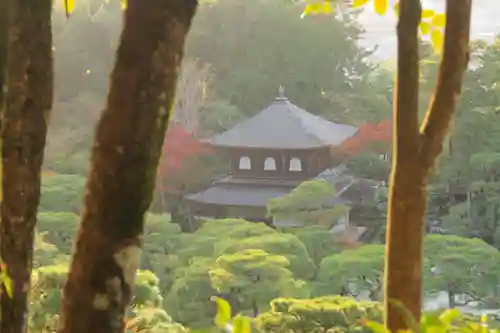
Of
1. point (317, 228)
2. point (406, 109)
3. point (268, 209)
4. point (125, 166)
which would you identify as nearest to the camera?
point (125, 166)

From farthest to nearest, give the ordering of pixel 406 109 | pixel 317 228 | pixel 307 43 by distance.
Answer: pixel 307 43 → pixel 317 228 → pixel 406 109

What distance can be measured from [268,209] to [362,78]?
1941 mm

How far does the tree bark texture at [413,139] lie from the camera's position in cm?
62

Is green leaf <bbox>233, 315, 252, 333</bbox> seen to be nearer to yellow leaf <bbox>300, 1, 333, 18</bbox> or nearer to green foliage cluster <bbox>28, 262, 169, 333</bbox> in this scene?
yellow leaf <bbox>300, 1, 333, 18</bbox>

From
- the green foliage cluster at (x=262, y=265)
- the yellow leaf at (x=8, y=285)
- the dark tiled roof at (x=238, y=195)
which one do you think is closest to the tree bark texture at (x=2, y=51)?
the yellow leaf at (x=8, y=285)

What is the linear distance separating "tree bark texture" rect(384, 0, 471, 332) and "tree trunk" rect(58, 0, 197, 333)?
301 millimetres

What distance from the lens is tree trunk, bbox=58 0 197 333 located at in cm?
37

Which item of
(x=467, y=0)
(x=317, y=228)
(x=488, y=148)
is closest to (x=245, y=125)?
(x=317, y=228)

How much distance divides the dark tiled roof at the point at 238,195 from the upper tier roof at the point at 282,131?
396 mm

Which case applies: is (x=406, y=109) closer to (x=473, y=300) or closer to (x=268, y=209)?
(x=473, y=300)

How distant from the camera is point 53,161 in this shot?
571 centimetres

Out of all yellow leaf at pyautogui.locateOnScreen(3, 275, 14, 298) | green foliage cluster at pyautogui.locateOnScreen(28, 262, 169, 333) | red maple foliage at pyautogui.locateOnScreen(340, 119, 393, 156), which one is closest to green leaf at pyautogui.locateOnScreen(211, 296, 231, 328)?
yellow leaf at pyautogui.locateOnScreen(3, 275, 14, 298)

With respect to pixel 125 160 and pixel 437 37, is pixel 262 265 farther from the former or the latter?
pixel 125 160

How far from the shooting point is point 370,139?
5.80 meters
